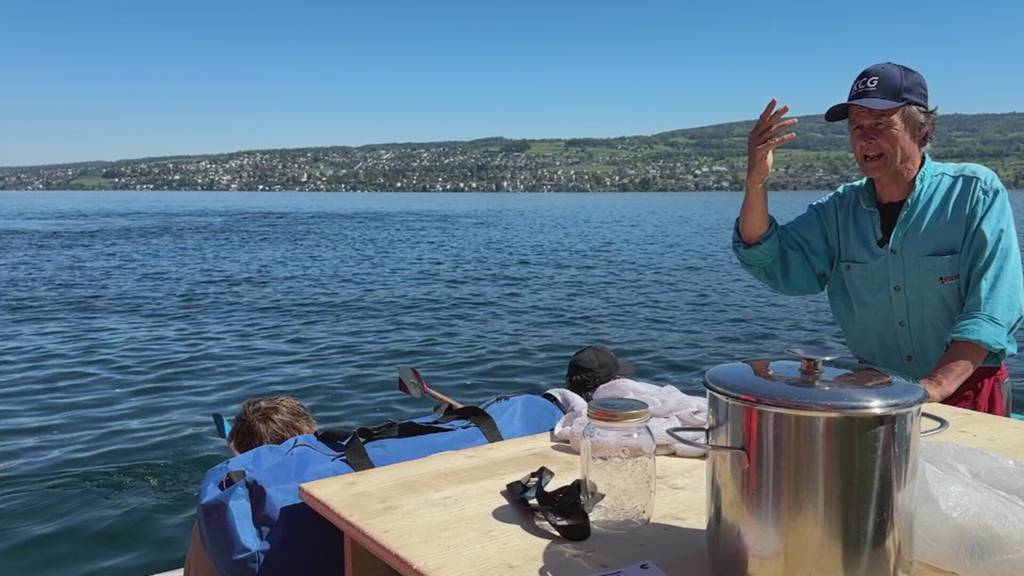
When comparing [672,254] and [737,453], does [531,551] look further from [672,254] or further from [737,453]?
[672,254]

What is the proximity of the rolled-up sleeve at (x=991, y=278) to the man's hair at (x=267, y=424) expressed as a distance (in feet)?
9.07

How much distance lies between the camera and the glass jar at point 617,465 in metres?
2.01

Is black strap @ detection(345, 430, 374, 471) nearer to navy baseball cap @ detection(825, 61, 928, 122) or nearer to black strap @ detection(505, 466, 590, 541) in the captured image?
black strap @ detection(505, 466, 590, 541)

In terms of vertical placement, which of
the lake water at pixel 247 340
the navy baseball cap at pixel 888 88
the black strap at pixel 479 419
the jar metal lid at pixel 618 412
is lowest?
the lake water at pixel 247 340

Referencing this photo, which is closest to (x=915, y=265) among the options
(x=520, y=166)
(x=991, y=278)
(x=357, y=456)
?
(x=991, y=278)

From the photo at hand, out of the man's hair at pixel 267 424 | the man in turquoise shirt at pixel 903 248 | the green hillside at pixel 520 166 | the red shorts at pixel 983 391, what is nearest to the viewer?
the man in turquoise shirt at pixel 903 248

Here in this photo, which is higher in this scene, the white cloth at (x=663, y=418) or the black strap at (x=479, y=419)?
the white cloth at (x=663, y=418)

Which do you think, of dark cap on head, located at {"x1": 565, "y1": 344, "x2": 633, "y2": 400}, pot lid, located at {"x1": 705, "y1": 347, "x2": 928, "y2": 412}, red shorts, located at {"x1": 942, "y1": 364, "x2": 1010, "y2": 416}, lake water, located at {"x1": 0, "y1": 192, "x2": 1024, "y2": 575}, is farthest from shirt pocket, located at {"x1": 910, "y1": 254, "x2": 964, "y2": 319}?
lake water, located at {"x1": 0, "y1": 192, "x2": 1024, "y2": 575}

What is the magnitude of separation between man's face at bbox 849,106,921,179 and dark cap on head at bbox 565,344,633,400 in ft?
6.94

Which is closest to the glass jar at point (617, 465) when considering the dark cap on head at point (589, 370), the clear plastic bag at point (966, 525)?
the clear plastic bag at point (966, 525)

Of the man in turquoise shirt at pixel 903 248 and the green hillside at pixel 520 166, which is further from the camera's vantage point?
the green hillside at pixel 520 166

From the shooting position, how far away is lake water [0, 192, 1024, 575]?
22.3 ft

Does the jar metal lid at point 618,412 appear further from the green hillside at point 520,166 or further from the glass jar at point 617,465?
the green hillside at point 520,166

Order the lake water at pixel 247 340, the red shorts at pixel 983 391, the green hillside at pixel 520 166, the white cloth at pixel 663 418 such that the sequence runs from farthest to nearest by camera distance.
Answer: the green hillside at pixel 520 166, the lake water at pixel 247 340, the red shorts at pixel 983 391, the white cloth at pixel 663 418
